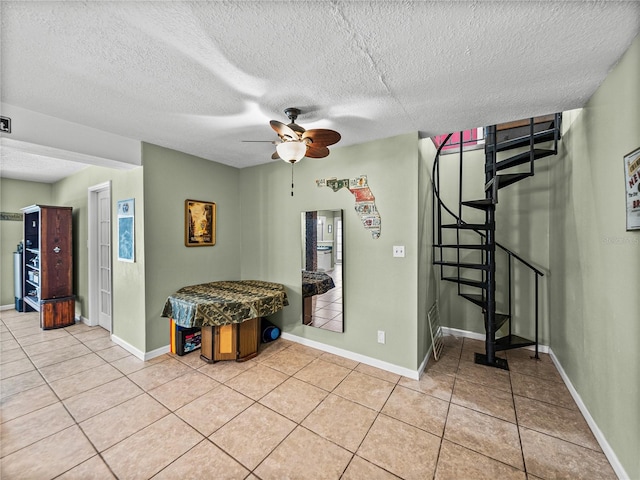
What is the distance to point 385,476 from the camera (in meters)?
1.54

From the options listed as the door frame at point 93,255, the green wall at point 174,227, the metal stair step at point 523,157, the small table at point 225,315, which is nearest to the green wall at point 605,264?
the metal stair step at point 523,157

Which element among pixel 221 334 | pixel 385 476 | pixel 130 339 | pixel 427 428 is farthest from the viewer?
pixel 130 339

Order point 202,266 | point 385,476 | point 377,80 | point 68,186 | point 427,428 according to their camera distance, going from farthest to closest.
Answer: point 68,186 < point 202,266 < point 427,428 < point 377,80 < point 385,476

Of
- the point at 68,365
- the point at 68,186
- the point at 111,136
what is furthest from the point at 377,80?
the point at 68,186

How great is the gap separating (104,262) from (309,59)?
4.24 meters

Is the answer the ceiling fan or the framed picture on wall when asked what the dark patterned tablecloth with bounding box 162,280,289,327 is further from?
the ceiling fan

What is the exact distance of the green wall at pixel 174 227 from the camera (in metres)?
2.98

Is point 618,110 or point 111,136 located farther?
point 111,136

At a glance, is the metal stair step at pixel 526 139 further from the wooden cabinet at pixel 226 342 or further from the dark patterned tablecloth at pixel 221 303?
the wooden cabinet at pixel 226 342

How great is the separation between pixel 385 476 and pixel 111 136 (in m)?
3.73

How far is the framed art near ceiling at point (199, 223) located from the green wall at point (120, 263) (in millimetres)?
506

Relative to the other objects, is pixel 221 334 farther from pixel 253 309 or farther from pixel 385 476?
pixel 385 476

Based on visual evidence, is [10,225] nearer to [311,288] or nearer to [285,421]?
[311,288]

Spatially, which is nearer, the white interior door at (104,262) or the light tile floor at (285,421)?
the light tile floor at (285,421)
